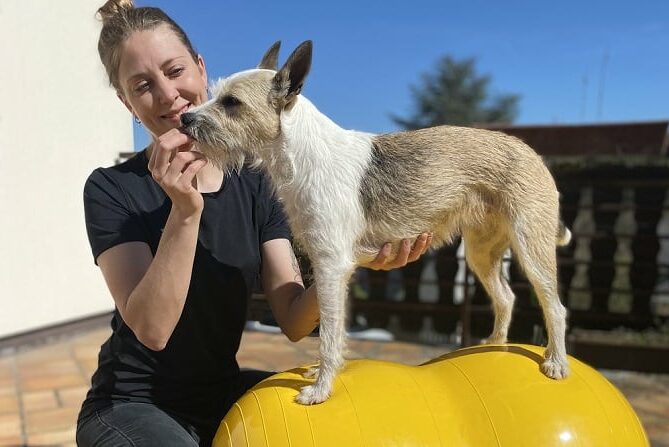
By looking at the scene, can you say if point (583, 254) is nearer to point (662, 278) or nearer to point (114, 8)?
point (662, 278)

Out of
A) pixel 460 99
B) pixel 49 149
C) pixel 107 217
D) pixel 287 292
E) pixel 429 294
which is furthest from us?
pixel 460 99

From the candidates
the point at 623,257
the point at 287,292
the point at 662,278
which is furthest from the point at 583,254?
the point at 287,292

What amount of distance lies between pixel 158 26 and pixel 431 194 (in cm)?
107

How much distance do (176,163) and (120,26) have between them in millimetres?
636

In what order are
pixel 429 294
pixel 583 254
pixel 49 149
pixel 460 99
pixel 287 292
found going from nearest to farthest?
pixel 287 292 → pixel 49 149 → pixel 583 254 → pixel 429 294 → pixel 460 99

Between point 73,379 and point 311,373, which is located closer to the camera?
point 311,373

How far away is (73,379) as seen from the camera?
4980 millimetres

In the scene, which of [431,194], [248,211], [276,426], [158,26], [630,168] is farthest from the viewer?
[630,168]

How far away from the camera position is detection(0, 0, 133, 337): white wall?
5.51 meters

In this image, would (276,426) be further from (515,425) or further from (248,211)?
(248,211)

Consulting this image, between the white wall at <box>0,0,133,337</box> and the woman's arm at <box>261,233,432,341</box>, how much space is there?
3.88 meters

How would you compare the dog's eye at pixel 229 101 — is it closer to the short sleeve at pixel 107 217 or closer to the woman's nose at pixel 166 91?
the woman's nose at pixel 166 91

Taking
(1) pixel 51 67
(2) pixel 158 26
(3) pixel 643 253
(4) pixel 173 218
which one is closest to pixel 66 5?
(1) pixel 51 67

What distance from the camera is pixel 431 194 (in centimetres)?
177
